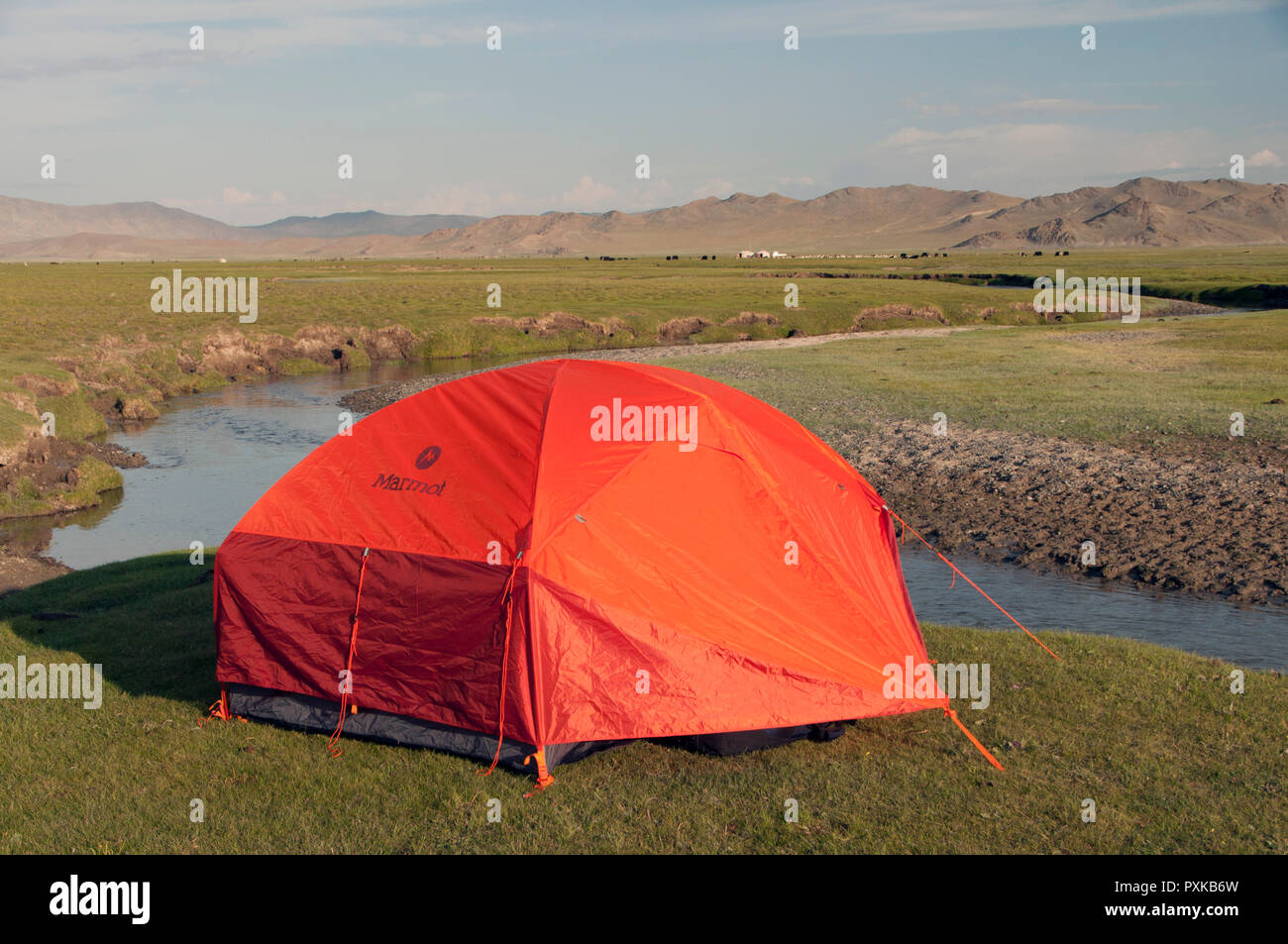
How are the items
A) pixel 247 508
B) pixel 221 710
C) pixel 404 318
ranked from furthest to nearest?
pixel 404 318
pixel 247 508
pixel 221 710

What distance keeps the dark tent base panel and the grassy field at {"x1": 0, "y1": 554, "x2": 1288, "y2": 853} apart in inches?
4.2

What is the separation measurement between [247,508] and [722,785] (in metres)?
16.4

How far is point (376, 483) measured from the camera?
348 inches

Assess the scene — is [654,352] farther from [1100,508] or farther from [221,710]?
[221,710]

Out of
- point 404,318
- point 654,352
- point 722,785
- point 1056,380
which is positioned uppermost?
point 404,318

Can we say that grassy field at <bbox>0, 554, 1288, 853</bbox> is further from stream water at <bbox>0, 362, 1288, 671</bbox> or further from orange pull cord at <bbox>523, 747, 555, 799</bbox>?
stream water at <bbox>0, 362, 1288, 671</bbox>

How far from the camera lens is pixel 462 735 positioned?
788 cm

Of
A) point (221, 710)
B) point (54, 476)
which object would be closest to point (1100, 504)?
point (221, 710)

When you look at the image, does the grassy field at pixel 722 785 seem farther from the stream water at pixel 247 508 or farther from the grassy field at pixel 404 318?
the grassy field at pixel 404 318

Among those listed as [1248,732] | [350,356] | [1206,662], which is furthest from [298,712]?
[350,356]

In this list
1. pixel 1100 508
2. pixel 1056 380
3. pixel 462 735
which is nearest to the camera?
pixel 462 735

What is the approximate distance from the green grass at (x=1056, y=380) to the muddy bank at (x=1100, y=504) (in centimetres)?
159
